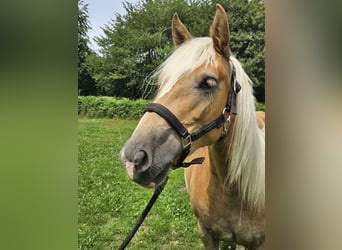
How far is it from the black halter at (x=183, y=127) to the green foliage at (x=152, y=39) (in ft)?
0.35

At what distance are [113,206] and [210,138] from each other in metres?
0.37

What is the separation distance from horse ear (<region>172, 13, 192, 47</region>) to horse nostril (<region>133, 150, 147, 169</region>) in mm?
320

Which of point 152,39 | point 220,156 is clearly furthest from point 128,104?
point 220,156

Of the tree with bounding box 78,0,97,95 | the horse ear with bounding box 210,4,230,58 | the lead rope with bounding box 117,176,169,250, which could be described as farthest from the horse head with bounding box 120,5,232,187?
the tree with bounding box 78,0,97,95

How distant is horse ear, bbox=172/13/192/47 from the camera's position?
1028 mm

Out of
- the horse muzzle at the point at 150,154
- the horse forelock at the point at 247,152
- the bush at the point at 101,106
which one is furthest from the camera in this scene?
the bush at the point at 101,106

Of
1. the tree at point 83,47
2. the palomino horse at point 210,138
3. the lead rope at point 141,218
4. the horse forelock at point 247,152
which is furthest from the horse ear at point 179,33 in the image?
the lead rope at point 141,218

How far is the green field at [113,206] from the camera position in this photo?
110 cm

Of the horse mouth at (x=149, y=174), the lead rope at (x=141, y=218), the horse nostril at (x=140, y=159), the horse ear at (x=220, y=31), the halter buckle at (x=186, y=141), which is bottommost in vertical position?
the lead rope at (x=141, y=218)

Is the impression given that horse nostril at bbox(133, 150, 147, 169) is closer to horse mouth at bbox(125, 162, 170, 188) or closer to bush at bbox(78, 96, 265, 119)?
horse mouth at bbox(125, 162, 170, 188)

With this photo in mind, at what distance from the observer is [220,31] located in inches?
38.2

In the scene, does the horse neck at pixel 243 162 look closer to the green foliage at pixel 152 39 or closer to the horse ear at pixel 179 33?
the green foliage at pixel 152 39

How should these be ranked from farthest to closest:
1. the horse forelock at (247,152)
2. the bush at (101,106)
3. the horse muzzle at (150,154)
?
1. the bush at (101,106)
2. the horse forelock at (247,152)
3. the horse muzzle at (150,154)
